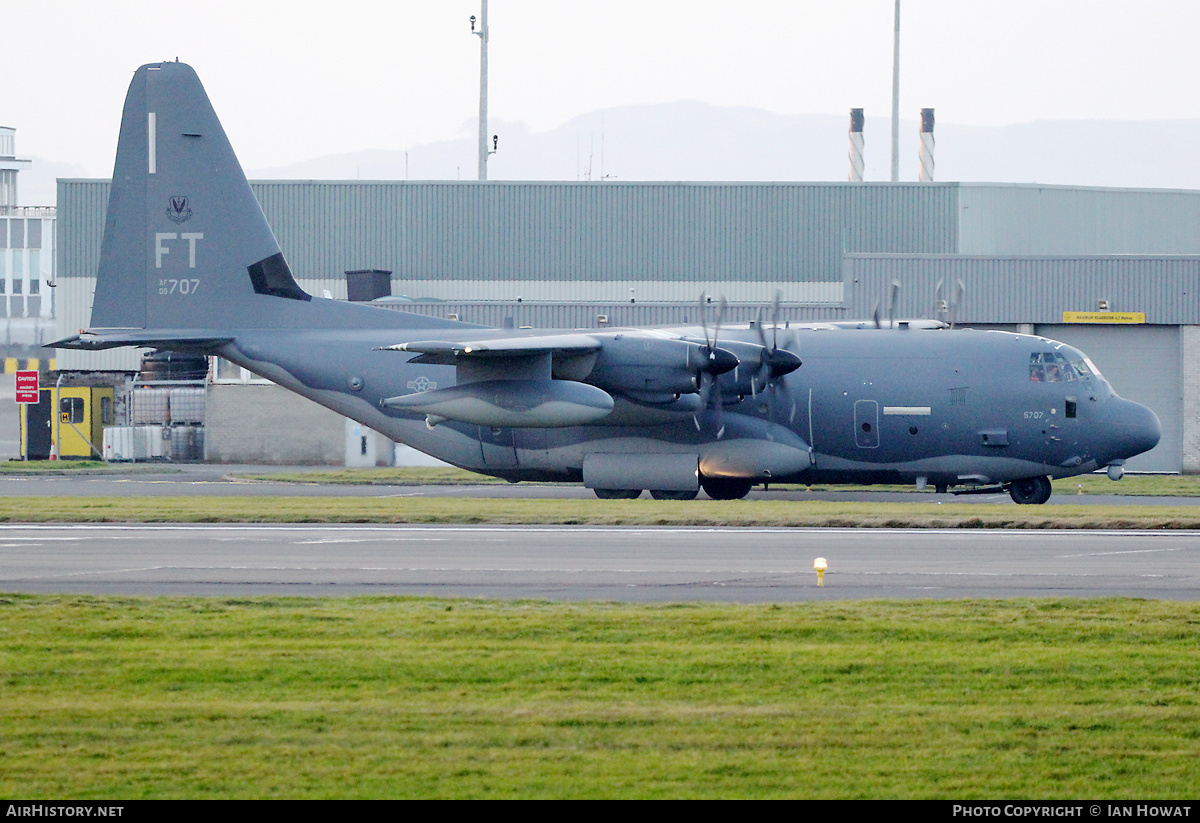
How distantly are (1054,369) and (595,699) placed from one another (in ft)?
63.8

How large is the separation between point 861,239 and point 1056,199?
10.2 meters

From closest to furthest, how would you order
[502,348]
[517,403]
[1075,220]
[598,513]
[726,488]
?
[598,513]
[502,348]
[517,403]
[726,488]
[1075,220]

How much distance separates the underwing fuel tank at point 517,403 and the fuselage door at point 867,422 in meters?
5.02

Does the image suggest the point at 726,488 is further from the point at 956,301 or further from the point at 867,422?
the point at 956,301

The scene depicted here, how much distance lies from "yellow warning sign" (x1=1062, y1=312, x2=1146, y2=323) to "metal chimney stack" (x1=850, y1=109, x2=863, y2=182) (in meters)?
24.2

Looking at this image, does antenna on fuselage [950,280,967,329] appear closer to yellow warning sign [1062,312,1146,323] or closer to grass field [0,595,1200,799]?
yellow warning sign [1062,312,1146,323]

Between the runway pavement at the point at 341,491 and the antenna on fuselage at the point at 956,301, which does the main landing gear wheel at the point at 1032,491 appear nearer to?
the runway pavement at the point at 341,491

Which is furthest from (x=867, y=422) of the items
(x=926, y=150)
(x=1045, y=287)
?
(x=926, y=150)

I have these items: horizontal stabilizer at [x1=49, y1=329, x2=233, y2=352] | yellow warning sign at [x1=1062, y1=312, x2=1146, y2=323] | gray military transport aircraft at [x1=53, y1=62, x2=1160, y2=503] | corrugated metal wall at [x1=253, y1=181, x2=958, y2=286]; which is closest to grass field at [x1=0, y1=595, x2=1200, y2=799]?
gray military transport aircraft at [x1=53, y1=62, x2=1160, y2=503]

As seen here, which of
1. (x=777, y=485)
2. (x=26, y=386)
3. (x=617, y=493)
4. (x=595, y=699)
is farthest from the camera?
(x=26, y=386)

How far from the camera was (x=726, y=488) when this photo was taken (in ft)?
95.3

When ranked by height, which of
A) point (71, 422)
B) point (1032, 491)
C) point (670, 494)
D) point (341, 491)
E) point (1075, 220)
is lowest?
point (341, 491)

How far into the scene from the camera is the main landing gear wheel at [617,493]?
93.2ft

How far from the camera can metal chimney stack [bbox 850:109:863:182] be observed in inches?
2470
